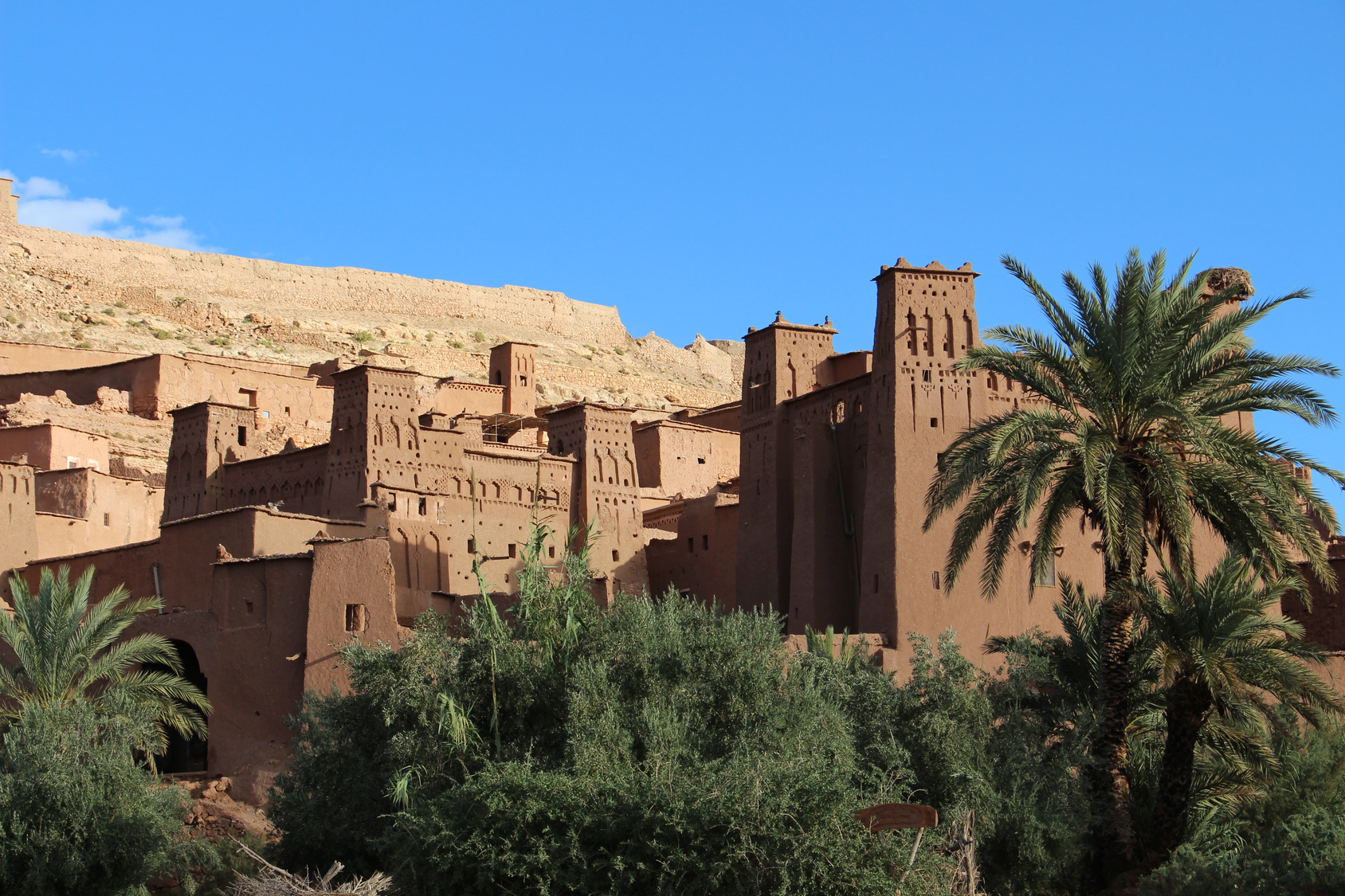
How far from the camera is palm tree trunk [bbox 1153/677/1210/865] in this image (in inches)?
791

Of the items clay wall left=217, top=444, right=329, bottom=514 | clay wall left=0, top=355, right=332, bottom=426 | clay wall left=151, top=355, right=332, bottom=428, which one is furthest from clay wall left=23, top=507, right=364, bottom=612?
clay wall left=151, top=355, right=332, bottom=428

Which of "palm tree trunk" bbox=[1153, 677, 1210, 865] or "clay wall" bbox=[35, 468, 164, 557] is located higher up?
"clay wall" bbox=[35, 468, 164, 557]

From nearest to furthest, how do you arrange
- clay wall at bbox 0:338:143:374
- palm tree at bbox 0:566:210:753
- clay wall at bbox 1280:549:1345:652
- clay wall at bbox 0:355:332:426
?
palm tree at bbox 0:566:210:753 < clay wall at bbox 1280:549:1345:652 < clay wall at bbox 0:355:332:426 < clay wall at bbox 0:338:143:374

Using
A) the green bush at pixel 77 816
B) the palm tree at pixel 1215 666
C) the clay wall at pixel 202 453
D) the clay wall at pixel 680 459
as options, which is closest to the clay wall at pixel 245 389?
the clay wall at pixel 202 453

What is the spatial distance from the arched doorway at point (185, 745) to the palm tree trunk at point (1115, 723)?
1387cm

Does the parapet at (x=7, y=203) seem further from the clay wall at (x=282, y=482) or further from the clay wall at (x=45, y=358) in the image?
the clay wall at (x=282, y=482)

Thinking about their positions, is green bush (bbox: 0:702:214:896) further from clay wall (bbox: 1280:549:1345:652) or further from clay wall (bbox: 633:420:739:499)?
clay wall (bbox: 633:420:739:499)

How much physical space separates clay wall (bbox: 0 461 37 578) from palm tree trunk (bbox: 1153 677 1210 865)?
20.6 meters

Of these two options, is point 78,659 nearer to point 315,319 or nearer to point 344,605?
point 344,605

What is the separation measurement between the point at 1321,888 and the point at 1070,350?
6.43 m

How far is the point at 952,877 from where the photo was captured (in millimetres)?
19250

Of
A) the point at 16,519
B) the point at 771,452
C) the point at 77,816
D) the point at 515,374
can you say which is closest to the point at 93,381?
the point at 515,374

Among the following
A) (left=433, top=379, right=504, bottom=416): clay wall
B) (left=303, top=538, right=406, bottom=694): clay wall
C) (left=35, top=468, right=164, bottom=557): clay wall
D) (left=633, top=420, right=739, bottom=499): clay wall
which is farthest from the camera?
(left=433, top=379, right=504, bottom=416): clay wall

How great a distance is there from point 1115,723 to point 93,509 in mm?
23362
